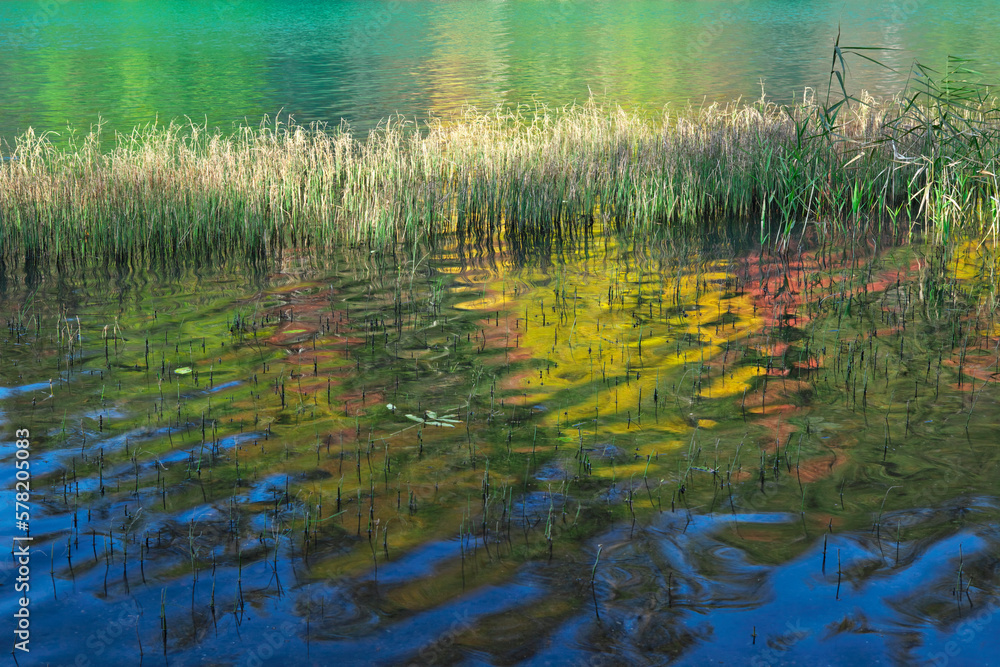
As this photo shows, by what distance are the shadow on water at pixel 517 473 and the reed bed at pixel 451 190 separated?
2497 mm

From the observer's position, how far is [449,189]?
14656mm

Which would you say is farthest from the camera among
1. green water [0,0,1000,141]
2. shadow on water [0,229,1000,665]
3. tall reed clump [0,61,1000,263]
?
green water [0,0,1000,141]

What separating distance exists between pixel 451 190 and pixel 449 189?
0.28 m

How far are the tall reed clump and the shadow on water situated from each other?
2.46 metres

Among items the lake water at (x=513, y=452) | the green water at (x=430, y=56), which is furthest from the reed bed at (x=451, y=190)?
the green water at (x=430, y=56)

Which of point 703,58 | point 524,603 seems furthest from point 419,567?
point 703,58

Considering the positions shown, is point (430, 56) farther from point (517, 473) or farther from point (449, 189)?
point (517, 473)

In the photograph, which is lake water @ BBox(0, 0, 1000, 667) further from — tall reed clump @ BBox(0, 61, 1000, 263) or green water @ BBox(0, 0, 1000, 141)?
green water @ BBox(0, 0, 1000, 141)

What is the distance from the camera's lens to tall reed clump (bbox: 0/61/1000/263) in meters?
13.1

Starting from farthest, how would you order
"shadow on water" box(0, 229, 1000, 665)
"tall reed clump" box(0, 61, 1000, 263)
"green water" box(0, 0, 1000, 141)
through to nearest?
"green water" box(0, 0, 1000, 141)
"tall reed clump" box(0, 61, 1000, 263)
"shadow on water" box(0, 229, 1000, 665)

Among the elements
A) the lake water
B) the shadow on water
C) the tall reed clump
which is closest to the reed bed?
the tall reed clump

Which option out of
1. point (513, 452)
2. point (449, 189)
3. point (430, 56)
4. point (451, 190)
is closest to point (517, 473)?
point (513, 452)

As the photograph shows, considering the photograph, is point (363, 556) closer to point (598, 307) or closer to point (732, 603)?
point (732, 603)

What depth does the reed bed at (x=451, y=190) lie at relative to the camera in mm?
13109
